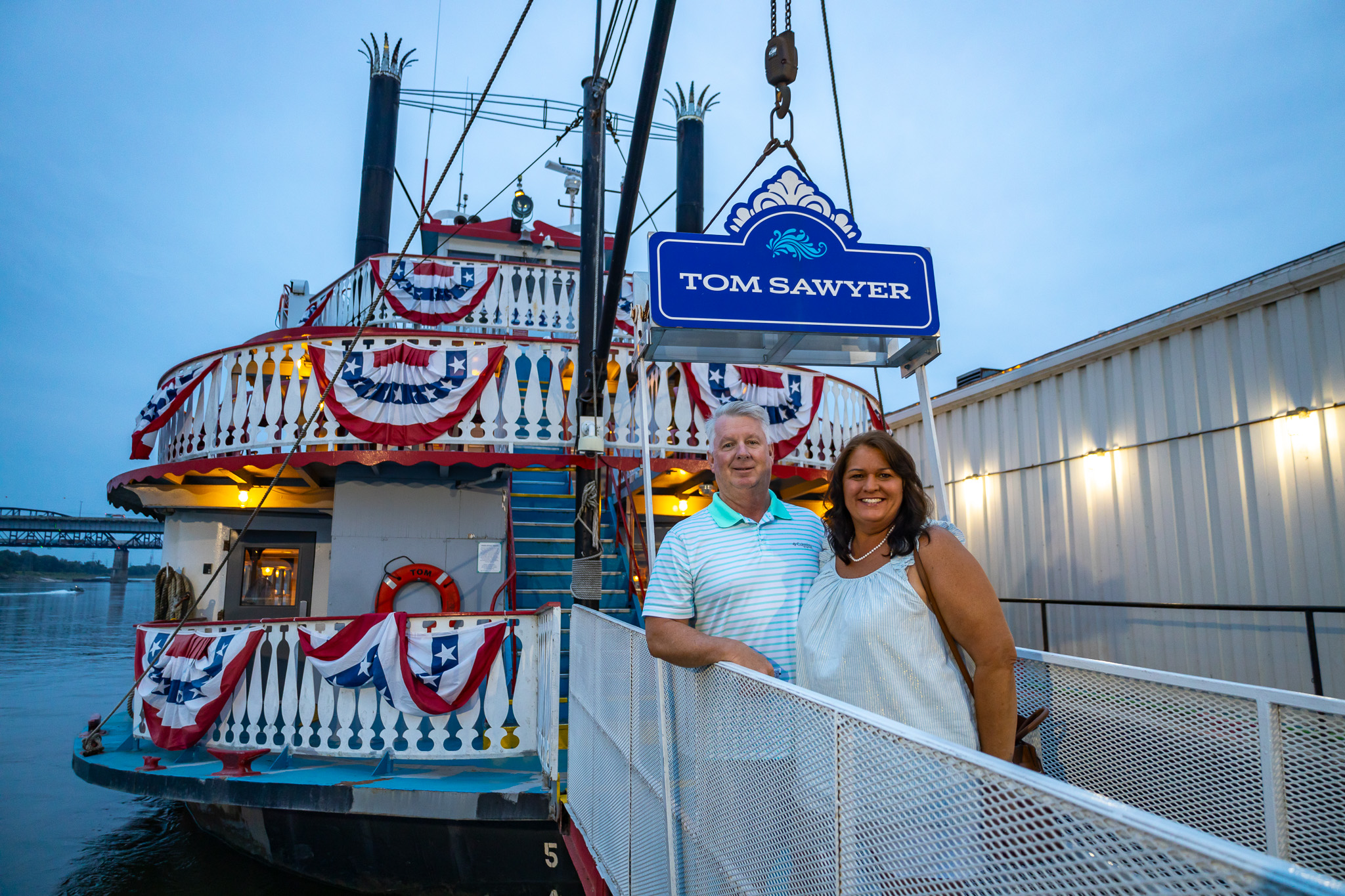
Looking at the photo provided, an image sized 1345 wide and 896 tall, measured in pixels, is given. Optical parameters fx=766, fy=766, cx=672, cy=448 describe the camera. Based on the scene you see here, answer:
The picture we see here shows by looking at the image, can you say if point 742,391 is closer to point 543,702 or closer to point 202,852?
point 543,702

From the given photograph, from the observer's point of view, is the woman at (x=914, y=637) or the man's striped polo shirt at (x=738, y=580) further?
the man's striped polo shirt at (x=738, y=580)

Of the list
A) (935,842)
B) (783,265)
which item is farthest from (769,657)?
(783,265)

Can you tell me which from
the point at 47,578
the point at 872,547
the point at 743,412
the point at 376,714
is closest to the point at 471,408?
the point at 376,714

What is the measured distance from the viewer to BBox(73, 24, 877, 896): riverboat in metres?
5.70

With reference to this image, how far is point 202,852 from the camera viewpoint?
7.50 meters

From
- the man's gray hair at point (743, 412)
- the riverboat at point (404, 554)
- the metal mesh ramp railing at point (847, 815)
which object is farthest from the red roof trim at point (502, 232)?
the metal mesh ramp railing at point (847, 815)

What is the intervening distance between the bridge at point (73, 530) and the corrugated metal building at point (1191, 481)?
44.0m

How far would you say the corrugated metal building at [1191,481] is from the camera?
6.61m

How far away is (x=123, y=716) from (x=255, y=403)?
4189 mm

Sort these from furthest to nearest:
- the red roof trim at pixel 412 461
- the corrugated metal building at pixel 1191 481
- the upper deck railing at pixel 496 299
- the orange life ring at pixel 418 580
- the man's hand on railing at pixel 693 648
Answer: the upper deck railing at pixel 496 299
the orange life ring at pixel 418 580
the red roof trim at pixel 412 461
the corrugated metal building at pixel 1191 481
the man's hand on railing at pixel 693 648

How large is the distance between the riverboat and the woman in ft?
8.69

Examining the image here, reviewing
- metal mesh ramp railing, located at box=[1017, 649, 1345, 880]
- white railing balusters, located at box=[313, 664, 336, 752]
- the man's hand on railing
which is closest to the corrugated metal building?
metal mesh ramp railing, located at box=[1017, 649, 1345, 880]

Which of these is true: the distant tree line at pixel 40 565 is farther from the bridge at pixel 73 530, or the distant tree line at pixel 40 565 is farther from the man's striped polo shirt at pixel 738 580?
the man's striped polo shirt at pixel 738 580

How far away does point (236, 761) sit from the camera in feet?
19.9
